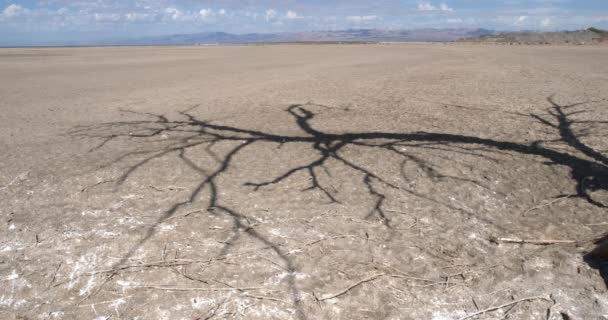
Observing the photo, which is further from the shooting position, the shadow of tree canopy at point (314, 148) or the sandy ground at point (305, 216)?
the shadow of tree canopy at point (314, 148)

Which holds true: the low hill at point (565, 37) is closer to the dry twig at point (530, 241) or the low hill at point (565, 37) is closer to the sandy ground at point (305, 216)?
the sandy ground at point (305, 216)

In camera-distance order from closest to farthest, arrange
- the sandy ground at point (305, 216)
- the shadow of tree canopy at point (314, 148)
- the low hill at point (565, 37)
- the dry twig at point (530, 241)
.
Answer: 1. the sandy ground at point (305, 216)
2. the dry twig at point (530, 241)
3. the shadow of tree canopy at point (314, 148)
4. the low hill at point (565, 37)

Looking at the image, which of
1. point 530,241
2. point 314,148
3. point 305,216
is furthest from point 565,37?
point 305,216

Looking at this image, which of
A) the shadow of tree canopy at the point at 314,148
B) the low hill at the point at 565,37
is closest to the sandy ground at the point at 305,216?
the shadow of tree canopy at the point at 314,148

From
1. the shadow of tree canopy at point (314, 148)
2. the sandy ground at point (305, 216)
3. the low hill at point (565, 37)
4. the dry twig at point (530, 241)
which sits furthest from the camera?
the low hill at point (565, 37)

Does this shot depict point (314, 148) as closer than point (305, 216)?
No

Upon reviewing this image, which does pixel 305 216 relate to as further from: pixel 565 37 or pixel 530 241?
pixel 565 37
